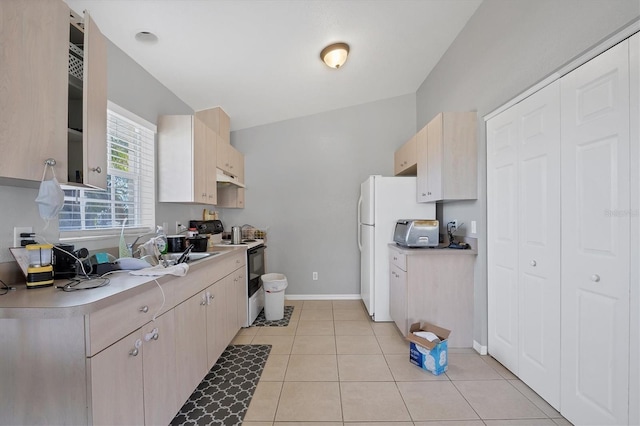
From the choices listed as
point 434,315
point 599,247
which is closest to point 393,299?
point 434,315

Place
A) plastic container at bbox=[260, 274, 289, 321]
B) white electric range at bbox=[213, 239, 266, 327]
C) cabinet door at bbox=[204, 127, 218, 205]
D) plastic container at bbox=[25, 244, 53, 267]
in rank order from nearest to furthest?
1. plastic container at bbox=[25, 244, 53, 267]
2. cabinet door at bbox=[204, 127, 218, 205]
3. white electric range at bbox=[213, 239, 266, 327]
4. plastic container at bbox=[260, 274, 289, 321]

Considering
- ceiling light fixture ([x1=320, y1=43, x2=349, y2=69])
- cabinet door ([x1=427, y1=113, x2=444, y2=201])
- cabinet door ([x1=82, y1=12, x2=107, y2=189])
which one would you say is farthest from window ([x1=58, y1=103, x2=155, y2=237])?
cabinet door ([x1=427, y1=113, x2=444, y2=201])

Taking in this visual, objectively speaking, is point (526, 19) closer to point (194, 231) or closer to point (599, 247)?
point (599, 247)

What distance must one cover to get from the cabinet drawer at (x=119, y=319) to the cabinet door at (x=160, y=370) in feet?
0.26

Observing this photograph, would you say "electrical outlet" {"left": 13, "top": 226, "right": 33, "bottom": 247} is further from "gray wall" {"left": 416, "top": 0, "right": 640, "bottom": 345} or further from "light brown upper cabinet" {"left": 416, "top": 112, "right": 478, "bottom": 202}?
"gray wall" {"left": 416, "top": 0, "right": 640, "bottom": 345}

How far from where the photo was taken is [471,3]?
2336 millimetres

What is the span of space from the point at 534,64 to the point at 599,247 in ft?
4.17

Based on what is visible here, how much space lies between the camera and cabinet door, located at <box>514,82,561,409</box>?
5.51 ft

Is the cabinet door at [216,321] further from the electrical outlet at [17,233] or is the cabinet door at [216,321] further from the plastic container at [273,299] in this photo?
the electrical outlet at [17,233]

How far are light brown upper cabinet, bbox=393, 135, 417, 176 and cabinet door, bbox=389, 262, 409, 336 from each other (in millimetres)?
1254

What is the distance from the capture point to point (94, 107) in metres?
1.43

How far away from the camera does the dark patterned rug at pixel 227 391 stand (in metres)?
1.67

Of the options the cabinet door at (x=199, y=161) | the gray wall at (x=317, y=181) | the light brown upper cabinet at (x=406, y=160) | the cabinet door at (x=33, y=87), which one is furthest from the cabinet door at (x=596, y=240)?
the cabinet door at (x=199, y=161)

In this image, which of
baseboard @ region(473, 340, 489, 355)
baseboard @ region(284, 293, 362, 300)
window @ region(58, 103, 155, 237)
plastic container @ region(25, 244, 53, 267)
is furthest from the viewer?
baseboard @ region(284, 293, 362, 300)
